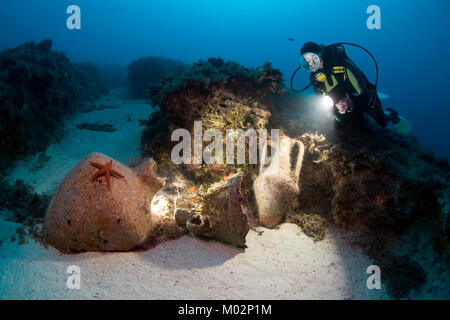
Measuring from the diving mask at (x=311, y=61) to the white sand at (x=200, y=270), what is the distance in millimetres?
3818

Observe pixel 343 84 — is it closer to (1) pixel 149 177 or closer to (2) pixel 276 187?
(2) pixel 276 187

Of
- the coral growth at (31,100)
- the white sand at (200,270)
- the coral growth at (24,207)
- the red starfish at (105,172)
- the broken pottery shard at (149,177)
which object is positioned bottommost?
the white sand at (200,270)

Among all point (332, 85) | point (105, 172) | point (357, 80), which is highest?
point (357, 80)

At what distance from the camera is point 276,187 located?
12.5 ft

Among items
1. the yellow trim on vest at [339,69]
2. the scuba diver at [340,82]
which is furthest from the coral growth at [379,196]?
the yellow trim on vest at [339,69]

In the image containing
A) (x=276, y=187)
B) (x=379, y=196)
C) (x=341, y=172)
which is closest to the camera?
(x=379, y=196)

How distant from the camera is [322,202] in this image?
14.5 feet

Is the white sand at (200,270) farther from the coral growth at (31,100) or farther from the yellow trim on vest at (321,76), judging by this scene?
the yellow trim on vest at (321,76)

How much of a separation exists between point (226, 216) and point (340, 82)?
4.31 meters

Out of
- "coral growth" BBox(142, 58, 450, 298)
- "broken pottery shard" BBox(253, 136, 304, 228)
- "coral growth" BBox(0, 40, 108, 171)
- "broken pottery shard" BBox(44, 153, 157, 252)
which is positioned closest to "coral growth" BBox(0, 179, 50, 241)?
"broken pottery shard" BBox(44, 153, 157, 252)

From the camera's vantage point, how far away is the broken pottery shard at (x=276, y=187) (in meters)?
3.83

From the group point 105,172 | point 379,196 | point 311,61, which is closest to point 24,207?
point 105,172
